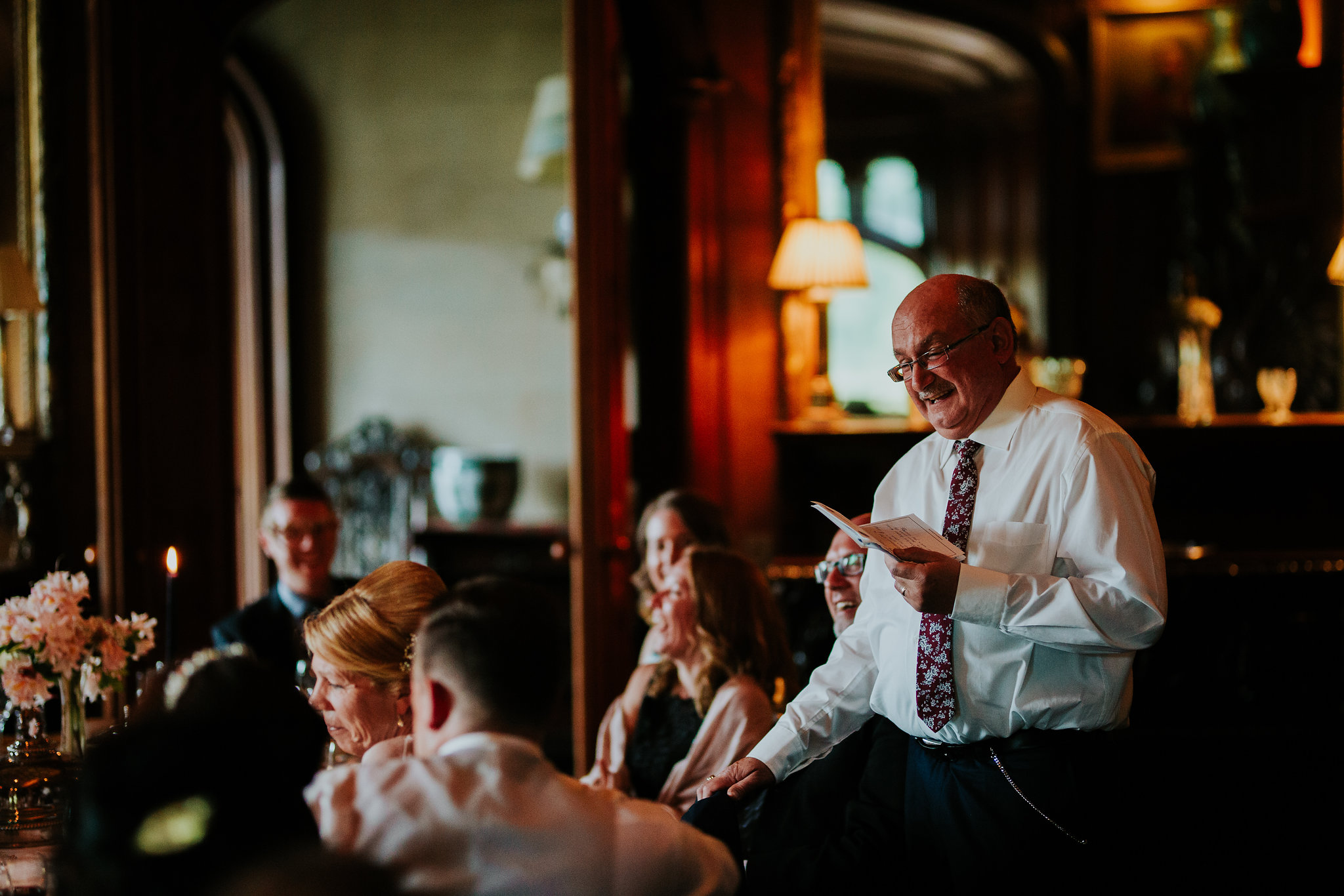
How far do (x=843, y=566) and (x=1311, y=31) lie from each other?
4.61m

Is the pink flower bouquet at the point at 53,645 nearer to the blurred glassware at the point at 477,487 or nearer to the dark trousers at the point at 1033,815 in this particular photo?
the dark trousers at the point at 1033,815

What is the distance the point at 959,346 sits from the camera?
2.07 m

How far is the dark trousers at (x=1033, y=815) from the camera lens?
1.92 m

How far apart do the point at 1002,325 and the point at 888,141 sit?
22.4 feet

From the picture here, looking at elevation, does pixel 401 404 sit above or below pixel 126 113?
below

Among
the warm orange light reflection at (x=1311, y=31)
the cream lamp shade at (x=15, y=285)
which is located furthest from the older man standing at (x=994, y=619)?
the warm orange light reflection at (x=1311, y=31)

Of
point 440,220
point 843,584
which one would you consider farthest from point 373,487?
point 843,584

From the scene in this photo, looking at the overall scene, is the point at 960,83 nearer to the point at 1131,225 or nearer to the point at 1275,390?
the point at 1131,225

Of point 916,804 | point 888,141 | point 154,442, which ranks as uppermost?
point 888,141

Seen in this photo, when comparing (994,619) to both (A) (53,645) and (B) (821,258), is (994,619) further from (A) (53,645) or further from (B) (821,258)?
(B) (821,258)

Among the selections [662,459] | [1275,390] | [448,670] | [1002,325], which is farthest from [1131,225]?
[448,670]

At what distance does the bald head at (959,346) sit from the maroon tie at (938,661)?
17cm

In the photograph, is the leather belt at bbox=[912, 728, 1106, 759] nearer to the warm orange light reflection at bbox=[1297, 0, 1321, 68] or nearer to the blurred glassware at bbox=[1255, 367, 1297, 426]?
the blurred glassware at bbox=[1255, 367, 1297, 426]

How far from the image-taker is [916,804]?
82.5 inches
